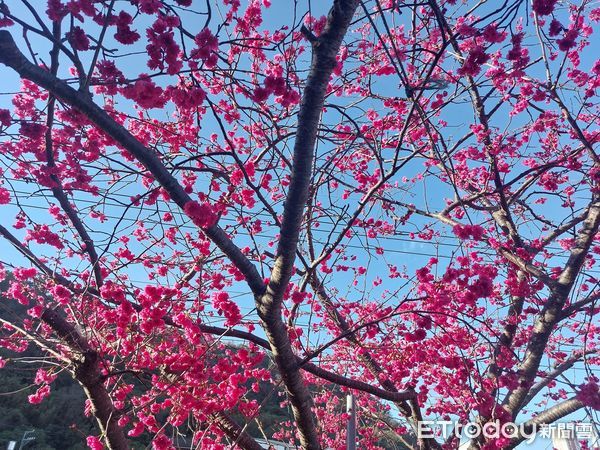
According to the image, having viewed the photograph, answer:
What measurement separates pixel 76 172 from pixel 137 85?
133cm

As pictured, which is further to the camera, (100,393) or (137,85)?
(100,393)

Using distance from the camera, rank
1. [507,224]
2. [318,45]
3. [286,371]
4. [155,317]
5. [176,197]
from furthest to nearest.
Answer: [507,224] → [155,317] → [286,371] → [176,197] → [318,45]

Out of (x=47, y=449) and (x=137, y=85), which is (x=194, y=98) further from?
(x=47, y=449)

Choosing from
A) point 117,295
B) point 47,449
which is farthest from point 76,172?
point 47,449

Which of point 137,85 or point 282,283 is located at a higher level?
point 137,85

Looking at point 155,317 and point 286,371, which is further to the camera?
point 155,317

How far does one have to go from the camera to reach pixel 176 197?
7.51ft

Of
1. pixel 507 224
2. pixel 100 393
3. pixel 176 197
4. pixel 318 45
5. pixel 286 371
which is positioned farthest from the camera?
pixel 507 224

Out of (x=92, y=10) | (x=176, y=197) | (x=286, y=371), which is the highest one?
(x=92, y=10)

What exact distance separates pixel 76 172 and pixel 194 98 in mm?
1507

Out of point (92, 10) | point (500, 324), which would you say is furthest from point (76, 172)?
point (500, 324)

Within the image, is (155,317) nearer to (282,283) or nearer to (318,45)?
(282,283)

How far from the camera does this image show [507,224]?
479 cm

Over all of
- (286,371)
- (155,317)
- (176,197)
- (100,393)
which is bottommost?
(100,393)
